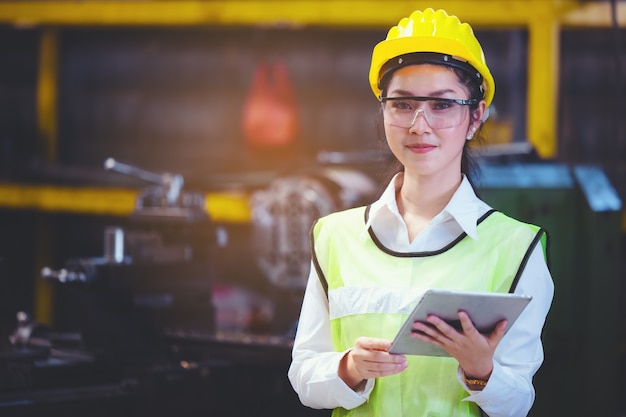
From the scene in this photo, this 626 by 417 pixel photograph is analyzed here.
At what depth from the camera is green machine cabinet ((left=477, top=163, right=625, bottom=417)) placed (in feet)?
9.62

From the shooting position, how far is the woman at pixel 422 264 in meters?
1.38

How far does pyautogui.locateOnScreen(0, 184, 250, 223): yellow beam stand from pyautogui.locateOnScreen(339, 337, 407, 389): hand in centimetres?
264

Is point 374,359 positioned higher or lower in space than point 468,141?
lower

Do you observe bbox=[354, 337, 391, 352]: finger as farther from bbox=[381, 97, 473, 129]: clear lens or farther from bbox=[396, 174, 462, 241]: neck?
bbox=[381, 97, 473, 129]: clear lens

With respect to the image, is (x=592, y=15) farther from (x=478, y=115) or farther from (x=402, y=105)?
(x=402, y=105)

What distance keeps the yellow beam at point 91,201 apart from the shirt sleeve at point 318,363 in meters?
2.45

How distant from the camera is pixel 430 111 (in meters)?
1.44

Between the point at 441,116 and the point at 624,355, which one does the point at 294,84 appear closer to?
the point at 624,355

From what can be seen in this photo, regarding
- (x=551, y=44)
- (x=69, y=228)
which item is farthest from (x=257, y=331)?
(x=69, y=228)

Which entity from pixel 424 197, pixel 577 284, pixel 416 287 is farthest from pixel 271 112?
pixel 416 287

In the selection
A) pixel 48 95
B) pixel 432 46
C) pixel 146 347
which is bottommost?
pixel 146 347

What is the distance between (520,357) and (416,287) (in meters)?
0.20

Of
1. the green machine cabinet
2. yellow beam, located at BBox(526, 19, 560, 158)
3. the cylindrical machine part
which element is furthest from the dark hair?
yellow beam, located at BBox(526, 19, 560, 158)

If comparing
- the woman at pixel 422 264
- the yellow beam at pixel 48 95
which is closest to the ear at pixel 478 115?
the woman at pixel 422 264
